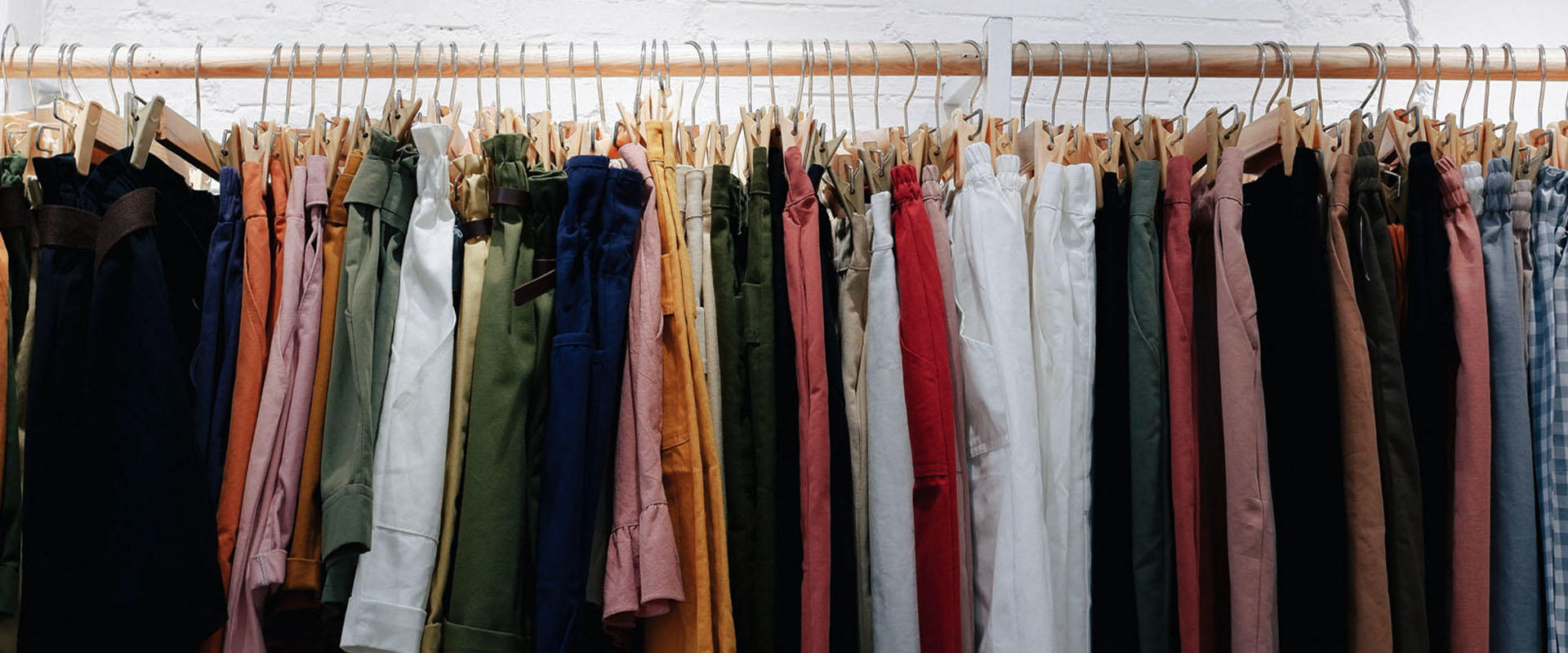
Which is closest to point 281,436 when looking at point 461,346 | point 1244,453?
point 461,346

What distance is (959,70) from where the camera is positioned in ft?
4.68

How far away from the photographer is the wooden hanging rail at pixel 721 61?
141 centimetres

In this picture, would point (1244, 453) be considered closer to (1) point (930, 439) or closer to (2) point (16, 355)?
(1) point (930, 439)

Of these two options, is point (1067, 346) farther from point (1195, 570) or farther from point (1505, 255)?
point (1505, 255)

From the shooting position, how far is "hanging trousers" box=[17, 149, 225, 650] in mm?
958

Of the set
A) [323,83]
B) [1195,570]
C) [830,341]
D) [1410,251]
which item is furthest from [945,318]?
[323,83]

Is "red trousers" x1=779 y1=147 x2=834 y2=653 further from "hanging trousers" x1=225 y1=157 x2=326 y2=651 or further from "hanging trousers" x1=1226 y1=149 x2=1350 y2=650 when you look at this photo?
"hanging trousers" x1=225 y1=157 x2=326 y2=651

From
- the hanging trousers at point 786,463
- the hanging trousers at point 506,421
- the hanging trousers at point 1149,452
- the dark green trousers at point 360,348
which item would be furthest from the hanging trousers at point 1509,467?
the dark green trousers at point 360,348

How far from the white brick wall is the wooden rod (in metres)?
0.49

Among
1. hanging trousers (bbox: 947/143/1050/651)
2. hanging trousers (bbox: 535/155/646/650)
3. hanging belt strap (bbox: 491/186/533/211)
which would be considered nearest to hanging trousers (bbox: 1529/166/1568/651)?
hanging trousers (bbox: 947/143/1050/651)

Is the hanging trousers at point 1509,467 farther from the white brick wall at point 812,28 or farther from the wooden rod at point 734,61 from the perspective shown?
the white brick wall at point 812,28

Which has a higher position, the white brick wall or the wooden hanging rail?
the white brick wall

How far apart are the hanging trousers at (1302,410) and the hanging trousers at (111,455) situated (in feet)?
3.63

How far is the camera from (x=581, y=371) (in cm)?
105
